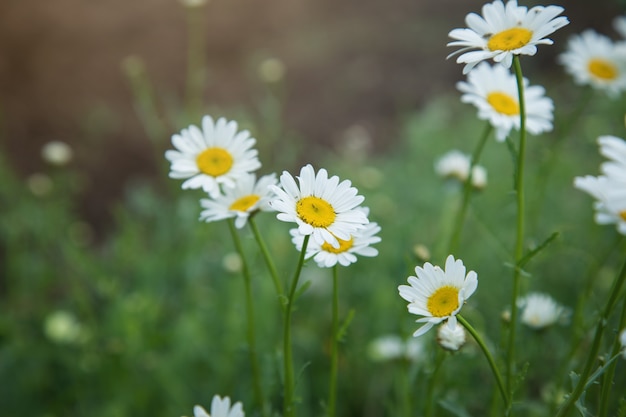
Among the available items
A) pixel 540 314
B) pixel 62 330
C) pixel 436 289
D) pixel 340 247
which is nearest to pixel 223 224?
pixel 62 330

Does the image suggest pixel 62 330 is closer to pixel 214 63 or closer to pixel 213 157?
pixel 213 157

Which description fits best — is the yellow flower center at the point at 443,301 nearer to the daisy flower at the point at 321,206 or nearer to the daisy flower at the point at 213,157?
the daisy flower at the point at 321,206

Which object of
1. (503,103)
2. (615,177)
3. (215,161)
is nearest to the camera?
(615,177)

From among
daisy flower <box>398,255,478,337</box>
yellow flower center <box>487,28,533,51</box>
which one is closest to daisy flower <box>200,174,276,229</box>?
daisy flower <box>398,255,478,337</box>

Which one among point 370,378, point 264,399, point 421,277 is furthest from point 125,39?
point 421,277

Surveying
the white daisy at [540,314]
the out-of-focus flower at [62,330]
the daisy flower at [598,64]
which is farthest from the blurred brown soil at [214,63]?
A: the white daisy at [540,314]

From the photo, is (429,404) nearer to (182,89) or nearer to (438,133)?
(438,133)
